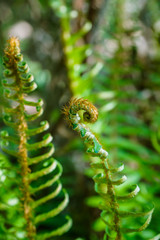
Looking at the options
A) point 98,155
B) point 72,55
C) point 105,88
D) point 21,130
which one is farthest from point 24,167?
point 105,88

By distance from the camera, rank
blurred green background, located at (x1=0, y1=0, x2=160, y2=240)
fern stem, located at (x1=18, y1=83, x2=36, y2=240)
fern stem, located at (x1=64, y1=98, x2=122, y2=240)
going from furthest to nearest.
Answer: blurred green background, located at (x1=0, y1=0, x2=160, y2=240) < fern stem, located at (x1=18, y1=83, x2=36, y2=240) < fern stem, located at (x1=64, y1=98, x2=122, y2=240)

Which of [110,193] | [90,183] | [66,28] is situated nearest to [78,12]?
[66,28]

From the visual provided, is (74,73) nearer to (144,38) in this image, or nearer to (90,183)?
(90,183)

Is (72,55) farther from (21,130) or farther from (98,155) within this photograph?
(98,155)

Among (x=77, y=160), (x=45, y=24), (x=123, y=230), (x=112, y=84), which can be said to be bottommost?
(x=77, y=160)

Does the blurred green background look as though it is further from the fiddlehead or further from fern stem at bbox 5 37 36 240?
the fiddlehead

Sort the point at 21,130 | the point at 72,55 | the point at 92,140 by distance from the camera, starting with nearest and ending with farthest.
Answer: the point at 92,140 < the point at 21,130 < the point at 72,55

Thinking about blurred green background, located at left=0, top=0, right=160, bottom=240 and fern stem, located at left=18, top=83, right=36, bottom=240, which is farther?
blurred green background, located at left=0, top=0, right=160, bottom=240

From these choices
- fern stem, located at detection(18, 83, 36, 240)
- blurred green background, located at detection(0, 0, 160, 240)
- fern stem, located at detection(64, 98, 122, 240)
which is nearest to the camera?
fern stem, located at detection(64, 98, 122, 240)

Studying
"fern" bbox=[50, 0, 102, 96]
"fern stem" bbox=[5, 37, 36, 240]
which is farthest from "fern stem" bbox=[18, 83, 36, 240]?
"fern" bbox=[50, 0, 102, 96]
